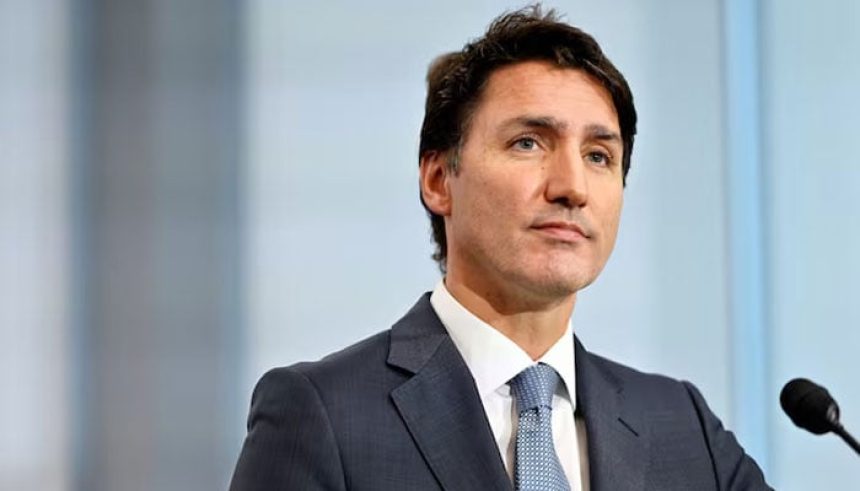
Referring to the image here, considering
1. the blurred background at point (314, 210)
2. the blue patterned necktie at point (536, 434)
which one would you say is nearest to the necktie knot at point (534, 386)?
the blue patterned necktie at point (536, 434)

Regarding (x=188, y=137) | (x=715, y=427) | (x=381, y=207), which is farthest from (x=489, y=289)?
(x=188, y=137)

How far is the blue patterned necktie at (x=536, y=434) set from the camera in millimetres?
1308

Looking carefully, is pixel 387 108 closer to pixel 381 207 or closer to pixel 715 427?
pixel 381 207

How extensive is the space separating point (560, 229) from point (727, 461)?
1.12 ft

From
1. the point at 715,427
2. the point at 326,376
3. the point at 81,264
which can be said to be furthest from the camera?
the point at 81,264

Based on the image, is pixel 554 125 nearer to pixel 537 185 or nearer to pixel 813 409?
pixel 537 185

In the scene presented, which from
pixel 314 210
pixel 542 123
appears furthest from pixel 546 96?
pixel 314 210

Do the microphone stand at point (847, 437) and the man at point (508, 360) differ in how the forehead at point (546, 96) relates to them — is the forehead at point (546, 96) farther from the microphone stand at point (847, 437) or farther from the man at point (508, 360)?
the microphone stand at point (847, 437)

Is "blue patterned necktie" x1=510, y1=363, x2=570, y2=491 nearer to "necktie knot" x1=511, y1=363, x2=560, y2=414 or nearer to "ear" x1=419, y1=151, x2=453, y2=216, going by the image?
"necktie knot" x1=511, y1=363, x2=560, y2=414

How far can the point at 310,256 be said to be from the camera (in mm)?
2170

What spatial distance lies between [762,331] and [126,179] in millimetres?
1075

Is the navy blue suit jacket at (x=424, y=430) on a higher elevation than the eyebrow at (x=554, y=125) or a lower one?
lower

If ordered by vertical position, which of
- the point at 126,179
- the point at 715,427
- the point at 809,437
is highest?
the point at 126,179

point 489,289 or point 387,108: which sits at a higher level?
point 387,108
